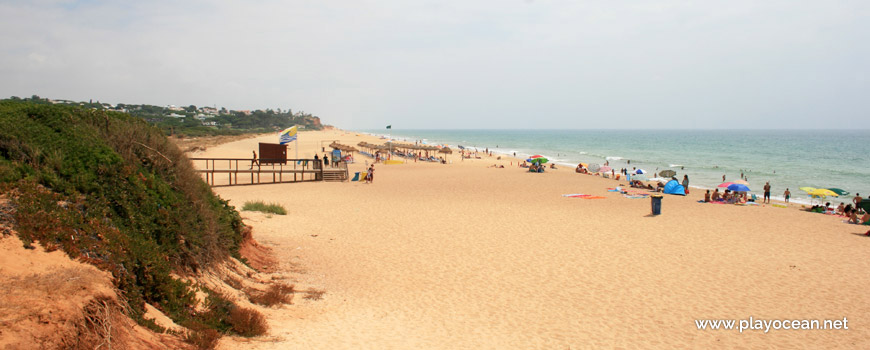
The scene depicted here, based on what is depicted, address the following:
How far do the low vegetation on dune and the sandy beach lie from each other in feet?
3.47

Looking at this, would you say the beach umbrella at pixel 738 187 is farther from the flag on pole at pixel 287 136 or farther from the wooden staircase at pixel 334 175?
the flag on pole at pixel 287 136

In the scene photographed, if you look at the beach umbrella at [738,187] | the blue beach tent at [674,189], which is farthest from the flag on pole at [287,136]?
the beach umbrella at [738,187]

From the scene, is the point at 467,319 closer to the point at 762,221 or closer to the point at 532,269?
the point at 532,269

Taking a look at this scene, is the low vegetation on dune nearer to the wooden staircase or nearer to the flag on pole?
the wooden staircase

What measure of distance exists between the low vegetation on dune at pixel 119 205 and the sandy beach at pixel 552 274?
106 cm

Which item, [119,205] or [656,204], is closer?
[119,205]

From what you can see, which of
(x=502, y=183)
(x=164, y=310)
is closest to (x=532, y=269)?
(x=164, y=310)

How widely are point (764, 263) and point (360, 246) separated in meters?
9.78

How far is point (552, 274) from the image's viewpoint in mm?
9852

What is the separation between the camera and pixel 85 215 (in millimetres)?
5555

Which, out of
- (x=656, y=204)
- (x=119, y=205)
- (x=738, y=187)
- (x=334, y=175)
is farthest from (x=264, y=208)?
(x=738, y=187)

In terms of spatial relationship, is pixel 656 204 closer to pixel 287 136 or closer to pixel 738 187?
pixel 738 187

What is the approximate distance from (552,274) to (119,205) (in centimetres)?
786

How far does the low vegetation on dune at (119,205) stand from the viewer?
5047 mm
